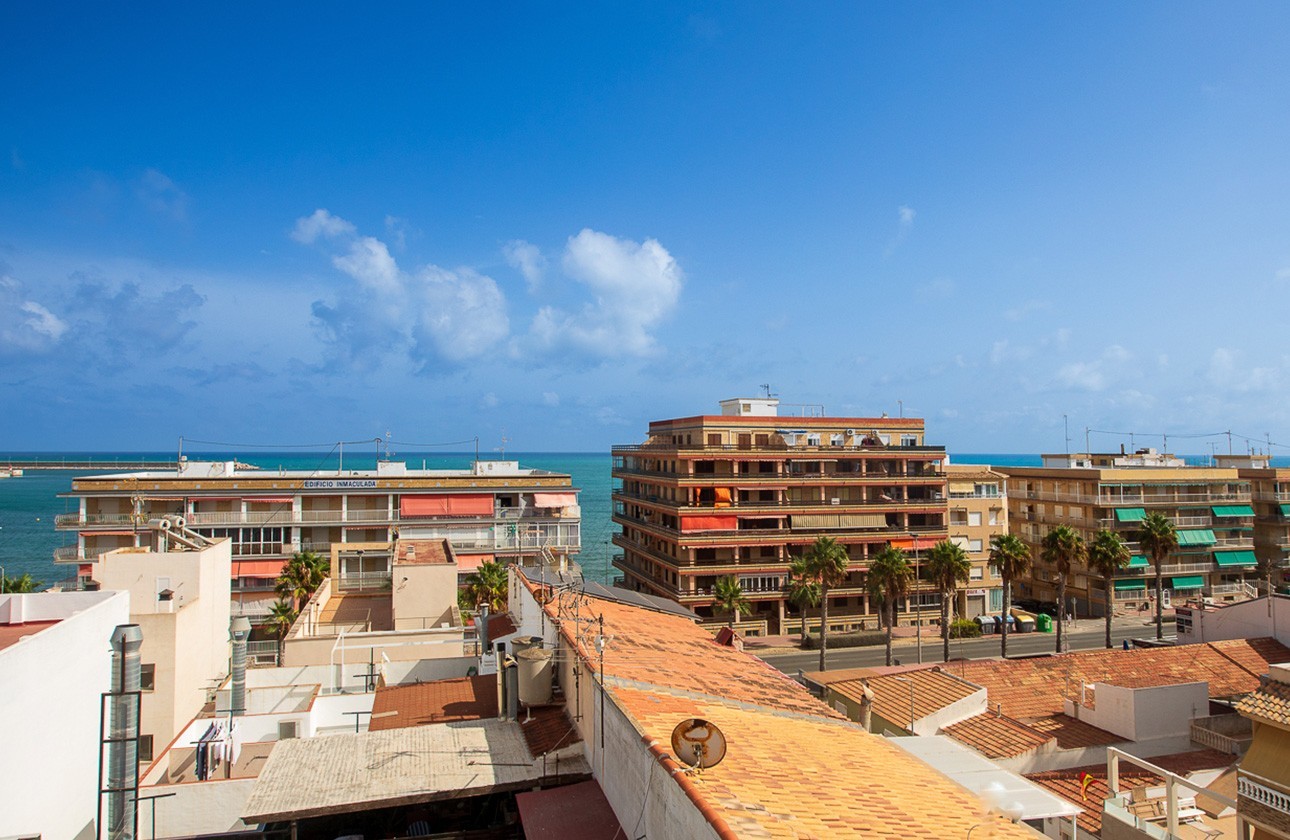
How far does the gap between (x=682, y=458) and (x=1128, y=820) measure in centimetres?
4578

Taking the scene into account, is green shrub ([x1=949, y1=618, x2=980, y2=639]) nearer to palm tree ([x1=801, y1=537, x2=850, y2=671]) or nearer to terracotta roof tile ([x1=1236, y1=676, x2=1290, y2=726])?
palm tree ([x1=801, y1=537, x2=850, y2=671])

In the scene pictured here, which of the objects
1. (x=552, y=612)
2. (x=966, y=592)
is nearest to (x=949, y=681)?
(x=552, y=612)

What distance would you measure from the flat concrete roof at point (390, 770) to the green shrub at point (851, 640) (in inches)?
1807

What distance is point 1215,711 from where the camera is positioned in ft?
84.7

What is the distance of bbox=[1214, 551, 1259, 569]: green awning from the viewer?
7031 centimetres

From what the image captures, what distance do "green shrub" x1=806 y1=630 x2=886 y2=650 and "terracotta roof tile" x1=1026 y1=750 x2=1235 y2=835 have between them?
3431 cm

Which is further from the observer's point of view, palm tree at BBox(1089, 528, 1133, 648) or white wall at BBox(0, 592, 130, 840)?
palm tree at BBox(1089, 528, 1133, 648)

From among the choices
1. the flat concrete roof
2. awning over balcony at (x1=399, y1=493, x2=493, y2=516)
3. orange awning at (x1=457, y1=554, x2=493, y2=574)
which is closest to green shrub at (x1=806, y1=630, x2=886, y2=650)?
orange awning at (x1=457, y1=554, x2=493, y2=574)

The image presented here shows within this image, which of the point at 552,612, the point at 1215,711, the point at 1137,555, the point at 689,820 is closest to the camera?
the point at 689,820

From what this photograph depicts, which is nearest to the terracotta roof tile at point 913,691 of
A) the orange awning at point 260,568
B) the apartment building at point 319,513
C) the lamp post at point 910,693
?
the lamp post at point 910,693

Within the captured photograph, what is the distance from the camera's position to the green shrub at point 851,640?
5778cm

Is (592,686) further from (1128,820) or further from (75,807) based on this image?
(75,807)

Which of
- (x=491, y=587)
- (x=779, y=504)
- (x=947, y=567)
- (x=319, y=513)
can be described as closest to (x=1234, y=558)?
(x=947, y=567)

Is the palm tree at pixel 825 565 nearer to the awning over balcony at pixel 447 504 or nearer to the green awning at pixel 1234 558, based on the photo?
the awning over balcony at pixel 447 504
